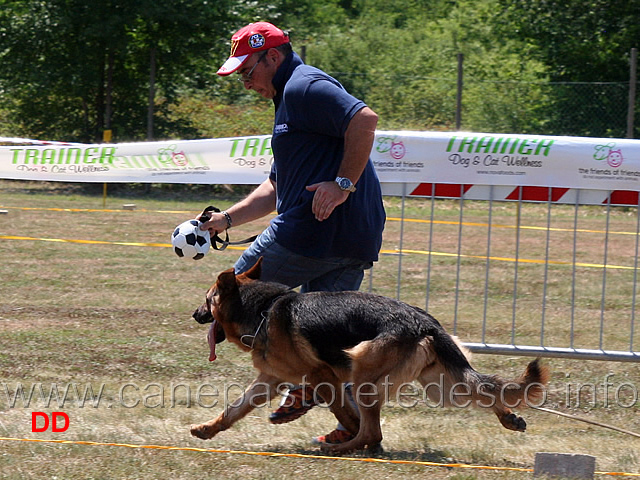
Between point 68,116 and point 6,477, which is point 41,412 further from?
point 68,116

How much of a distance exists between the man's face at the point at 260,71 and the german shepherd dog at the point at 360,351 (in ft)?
3.05

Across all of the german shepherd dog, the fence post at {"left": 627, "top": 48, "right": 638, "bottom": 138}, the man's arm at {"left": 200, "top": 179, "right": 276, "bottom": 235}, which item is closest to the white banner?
the man's arm at {"left": 200, "top": 179, "right": 276, "bottom": 235}

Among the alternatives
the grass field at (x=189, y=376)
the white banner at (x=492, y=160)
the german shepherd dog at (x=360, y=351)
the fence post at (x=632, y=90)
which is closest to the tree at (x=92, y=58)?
the grass field at (x=189, y=376)

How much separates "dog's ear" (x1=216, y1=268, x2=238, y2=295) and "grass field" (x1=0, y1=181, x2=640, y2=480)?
75 cm

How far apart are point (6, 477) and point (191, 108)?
16947 mm

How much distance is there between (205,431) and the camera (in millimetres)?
4141

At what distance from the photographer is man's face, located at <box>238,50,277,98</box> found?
4.07 meters

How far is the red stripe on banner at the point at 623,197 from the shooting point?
18.3 ft

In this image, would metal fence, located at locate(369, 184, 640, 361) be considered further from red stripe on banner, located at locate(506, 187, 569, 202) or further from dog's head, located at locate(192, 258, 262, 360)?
dog's head, located at locate(192, 258, 262, 360)

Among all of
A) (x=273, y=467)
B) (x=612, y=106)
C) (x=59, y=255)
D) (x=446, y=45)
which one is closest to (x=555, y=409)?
(x=273, y=467)

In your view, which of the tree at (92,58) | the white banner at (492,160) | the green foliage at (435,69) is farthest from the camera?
the tree at (92,58)

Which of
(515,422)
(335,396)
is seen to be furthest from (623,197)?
(335,396)

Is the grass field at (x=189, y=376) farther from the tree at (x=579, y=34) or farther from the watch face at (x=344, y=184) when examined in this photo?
the tree at (x=579, y=34)

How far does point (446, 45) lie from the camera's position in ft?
84.2
